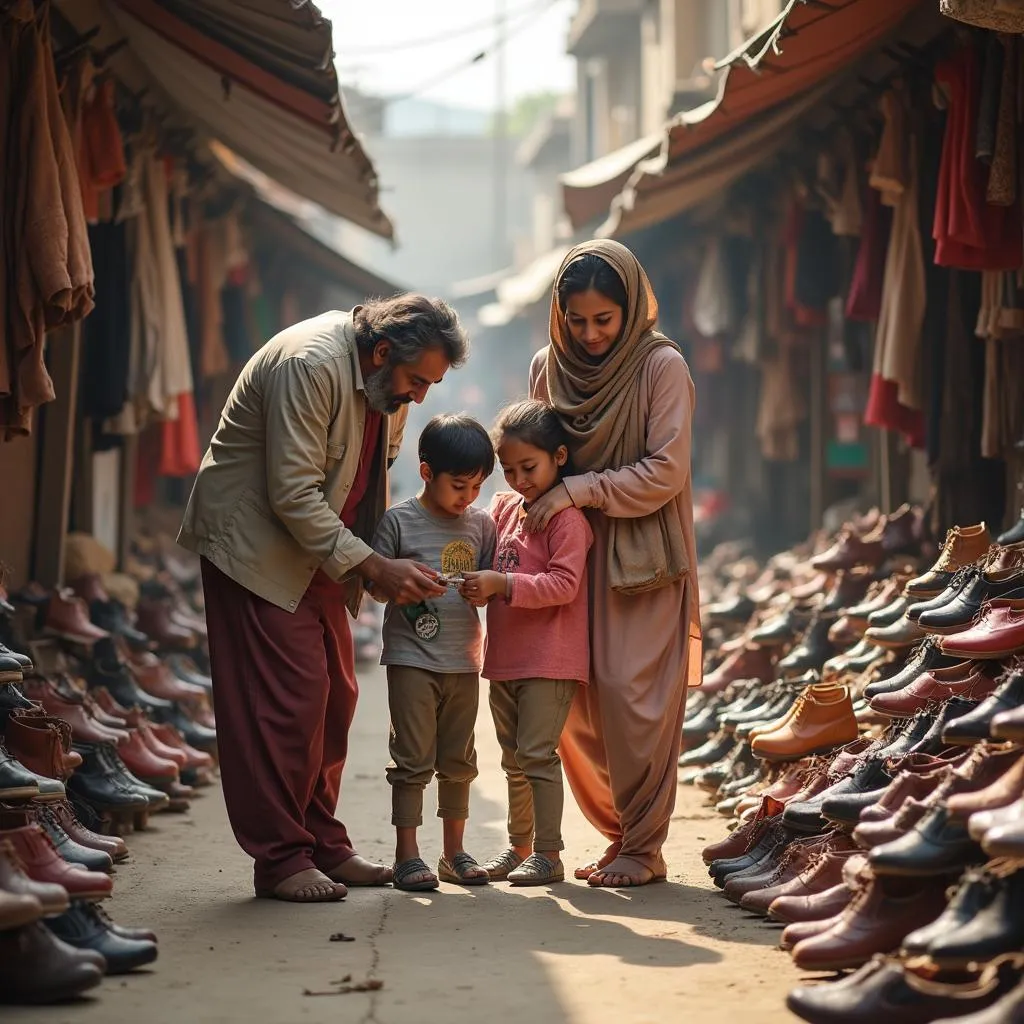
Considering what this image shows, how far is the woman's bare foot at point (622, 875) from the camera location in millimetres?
5617

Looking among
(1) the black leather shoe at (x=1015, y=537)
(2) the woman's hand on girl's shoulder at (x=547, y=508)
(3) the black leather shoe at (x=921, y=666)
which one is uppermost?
(2) the woman's hand on girl's shoulder at (x=547, y=508)

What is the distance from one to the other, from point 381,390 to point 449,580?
615 millimetres

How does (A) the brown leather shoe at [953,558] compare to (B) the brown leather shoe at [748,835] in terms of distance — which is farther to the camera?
(A) the brown leather shoe at [953,558]

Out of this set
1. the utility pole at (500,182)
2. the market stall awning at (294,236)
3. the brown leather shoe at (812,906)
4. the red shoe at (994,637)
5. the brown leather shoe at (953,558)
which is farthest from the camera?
the utility pole at (500,182)

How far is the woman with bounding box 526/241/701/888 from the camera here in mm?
5660

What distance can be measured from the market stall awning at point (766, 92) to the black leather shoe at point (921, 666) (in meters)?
2.65

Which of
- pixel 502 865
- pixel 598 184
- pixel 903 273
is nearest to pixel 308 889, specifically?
pixel 502 865

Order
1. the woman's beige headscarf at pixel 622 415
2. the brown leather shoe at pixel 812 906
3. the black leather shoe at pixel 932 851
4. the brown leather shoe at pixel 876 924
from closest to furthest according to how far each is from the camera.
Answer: the black leather shoe at pixel 932 851, the brown leather shoe at pixel 876 924, the brown leather shoe at pixel 812 906, the woman's beige headscarf at pixel 622 415

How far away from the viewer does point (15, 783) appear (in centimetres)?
455

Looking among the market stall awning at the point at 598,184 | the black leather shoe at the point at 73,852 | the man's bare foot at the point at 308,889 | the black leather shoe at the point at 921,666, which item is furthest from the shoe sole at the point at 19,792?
the market stall awning at the point at 598,184

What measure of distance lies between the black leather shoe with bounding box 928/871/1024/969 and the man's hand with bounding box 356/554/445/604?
2180mm

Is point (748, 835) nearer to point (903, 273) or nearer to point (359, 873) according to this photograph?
point (359, 873)

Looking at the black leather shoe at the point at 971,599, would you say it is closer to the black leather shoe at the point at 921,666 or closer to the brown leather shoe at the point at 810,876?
the black leather shoe at the point at 921,666

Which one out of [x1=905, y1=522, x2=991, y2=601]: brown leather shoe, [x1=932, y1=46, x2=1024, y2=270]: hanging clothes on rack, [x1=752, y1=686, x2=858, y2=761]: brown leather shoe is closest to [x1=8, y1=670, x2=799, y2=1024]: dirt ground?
[x1=752, y1=686, x2=858, y2=761]: brown leather shoe
